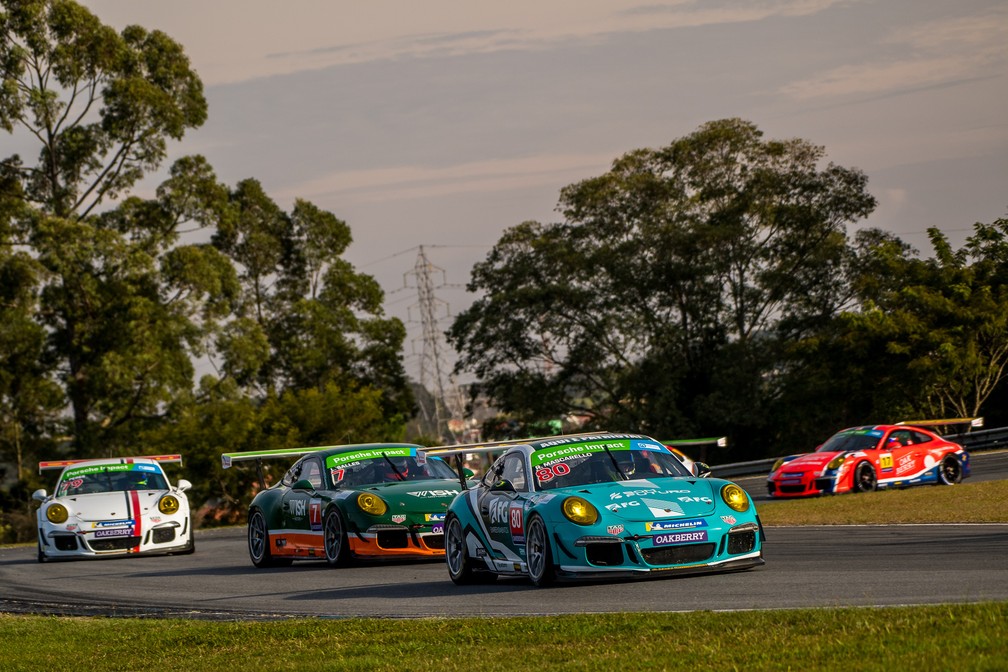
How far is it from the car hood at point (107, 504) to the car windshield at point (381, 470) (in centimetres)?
485

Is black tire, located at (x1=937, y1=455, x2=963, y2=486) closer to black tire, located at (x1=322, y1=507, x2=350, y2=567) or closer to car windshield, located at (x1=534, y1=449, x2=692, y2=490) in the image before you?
black tire, located at (x1=322, y1=507, x2=350, y2=567)

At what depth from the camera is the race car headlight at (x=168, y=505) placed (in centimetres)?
2175

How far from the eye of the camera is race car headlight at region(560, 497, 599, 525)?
11.9 metres

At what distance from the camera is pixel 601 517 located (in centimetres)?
1192

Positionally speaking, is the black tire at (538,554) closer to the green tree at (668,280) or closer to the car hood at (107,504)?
the car hood at (107,504)

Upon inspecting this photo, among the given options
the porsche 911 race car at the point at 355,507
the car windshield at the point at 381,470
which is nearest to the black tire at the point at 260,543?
the porsche 911 race car at the point at 355,507

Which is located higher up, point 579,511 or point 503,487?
point 503,487

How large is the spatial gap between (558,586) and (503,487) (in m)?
1.24

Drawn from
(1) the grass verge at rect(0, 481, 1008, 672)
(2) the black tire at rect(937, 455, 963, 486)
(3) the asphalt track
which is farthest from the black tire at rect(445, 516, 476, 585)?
(2) the black tire at rect(937, 455, 963, 486)

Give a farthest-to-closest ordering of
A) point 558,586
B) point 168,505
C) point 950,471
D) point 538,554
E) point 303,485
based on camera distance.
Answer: point 950,471
point 168,505
point 303,485
point 558,586
point 538,554

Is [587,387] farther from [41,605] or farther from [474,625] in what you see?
[474,625]

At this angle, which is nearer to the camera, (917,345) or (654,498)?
(654,498)

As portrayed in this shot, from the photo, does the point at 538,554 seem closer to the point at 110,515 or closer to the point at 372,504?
the point at 372,504

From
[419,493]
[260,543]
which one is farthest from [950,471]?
[260,543]
